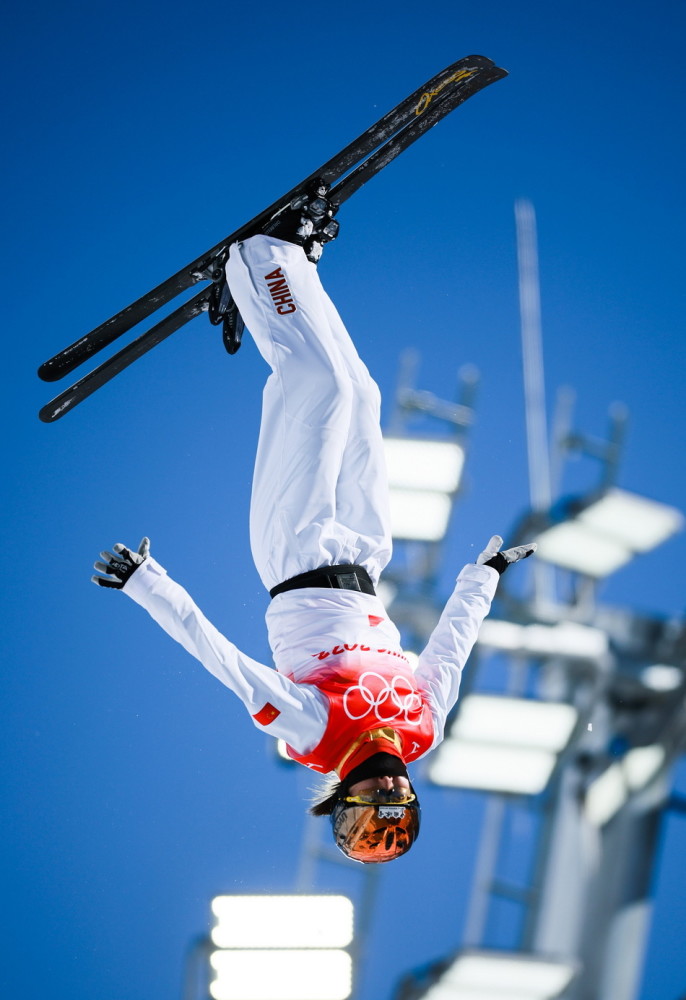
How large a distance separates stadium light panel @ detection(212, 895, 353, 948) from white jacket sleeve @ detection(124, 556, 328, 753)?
279 centimetres

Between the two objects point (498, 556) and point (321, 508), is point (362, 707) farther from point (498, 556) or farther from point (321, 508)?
point (498, 556)

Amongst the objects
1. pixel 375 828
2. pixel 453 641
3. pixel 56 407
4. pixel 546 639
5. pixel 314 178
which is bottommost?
pixel 375 828

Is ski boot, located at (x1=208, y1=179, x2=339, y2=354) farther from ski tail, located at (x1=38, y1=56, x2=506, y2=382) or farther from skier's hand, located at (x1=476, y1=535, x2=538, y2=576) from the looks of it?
skier's hand, located at (x1=476, y1=535, x2=538, y2=576)

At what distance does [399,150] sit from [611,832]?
3.14m

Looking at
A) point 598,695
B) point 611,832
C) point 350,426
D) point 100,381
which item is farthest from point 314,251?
point 611,832

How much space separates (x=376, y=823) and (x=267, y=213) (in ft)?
7.04

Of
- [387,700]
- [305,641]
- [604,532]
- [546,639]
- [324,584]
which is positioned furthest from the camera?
[604,532]

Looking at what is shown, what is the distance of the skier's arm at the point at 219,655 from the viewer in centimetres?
349

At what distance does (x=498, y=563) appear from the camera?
14.0 feet

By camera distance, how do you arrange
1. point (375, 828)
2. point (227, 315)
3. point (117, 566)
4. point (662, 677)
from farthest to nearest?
point (662, 677) → point (227, 315) → point (375, 828) → point (117, 566)

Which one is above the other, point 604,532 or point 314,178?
point 314,178

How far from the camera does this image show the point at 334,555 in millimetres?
4070

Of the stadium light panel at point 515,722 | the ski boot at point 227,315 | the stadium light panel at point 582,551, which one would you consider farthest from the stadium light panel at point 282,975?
the ski boot at point 227,315

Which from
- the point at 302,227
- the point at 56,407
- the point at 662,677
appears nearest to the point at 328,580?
the point at 302,227
